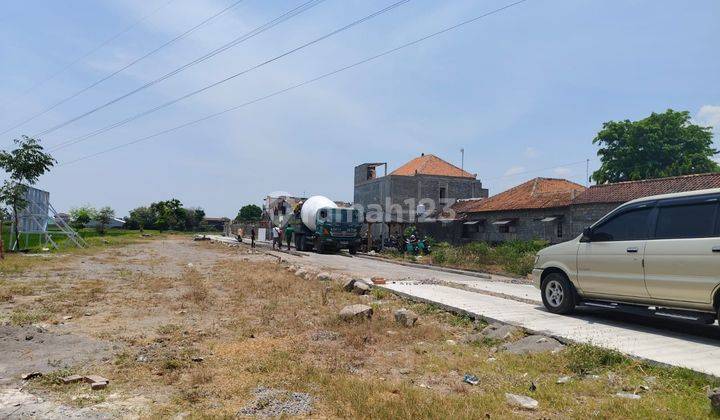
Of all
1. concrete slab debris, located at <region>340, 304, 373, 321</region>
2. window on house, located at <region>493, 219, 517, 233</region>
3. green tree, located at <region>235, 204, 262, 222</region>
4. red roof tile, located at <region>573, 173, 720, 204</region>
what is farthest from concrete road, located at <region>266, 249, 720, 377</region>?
green tree, located at <region>235, 204, 262, 222</region>

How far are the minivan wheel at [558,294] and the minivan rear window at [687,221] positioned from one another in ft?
5.69

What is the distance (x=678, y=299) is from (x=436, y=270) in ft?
46.3

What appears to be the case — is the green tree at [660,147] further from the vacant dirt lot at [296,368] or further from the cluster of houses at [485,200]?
the vacant dirt lot at [296,368]

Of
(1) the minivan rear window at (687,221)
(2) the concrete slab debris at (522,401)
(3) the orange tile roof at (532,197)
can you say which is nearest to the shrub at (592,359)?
(2) the concrete slab debris at (522,401)

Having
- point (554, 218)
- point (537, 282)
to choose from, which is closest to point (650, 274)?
point (537, 282)

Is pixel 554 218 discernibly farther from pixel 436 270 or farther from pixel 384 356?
pixel 384 356

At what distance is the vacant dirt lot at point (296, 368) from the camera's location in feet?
13.8

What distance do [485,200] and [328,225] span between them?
44.3 ft

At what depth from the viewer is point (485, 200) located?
119 feet

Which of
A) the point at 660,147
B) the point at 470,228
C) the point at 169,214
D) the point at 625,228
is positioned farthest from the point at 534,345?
the point at 169,214

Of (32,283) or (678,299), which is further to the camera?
(32,283)

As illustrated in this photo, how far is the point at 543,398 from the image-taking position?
14.6ft

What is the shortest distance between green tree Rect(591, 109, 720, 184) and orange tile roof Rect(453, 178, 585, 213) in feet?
32.4

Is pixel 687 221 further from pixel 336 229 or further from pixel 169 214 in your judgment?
pixel 169 214
